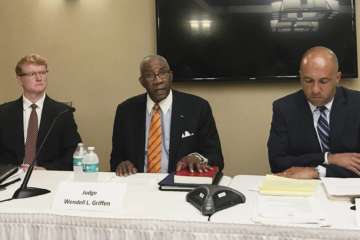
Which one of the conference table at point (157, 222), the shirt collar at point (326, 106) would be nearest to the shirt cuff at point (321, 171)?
the conference table at point (157, 222)

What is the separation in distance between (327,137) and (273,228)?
1054 millimetres

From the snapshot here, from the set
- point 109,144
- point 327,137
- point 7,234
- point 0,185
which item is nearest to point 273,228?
point 7,234

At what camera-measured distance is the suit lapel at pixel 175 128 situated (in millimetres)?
2521

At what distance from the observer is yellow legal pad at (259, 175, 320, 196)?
1635mm

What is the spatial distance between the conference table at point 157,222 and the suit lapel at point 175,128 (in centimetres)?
79

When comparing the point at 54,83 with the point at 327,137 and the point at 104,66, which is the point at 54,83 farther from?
the point at 327,137

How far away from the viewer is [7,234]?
5.08ft

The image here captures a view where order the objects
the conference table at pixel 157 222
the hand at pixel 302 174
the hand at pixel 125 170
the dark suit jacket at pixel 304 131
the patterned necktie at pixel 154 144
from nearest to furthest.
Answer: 1. the conference table at pixel 157 222
2. the hand at pixel 302 174
3. the hand at pixel 125 170
4. the dark suit jacket at pixel 304 131
5. the patterned necktie at pixel 154 144

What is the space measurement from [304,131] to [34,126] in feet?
5.00

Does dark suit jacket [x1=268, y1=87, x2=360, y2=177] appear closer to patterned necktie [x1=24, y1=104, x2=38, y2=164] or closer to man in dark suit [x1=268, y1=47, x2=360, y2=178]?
man in dark suit [x1=268, y1=47, x2=360, y2=178]

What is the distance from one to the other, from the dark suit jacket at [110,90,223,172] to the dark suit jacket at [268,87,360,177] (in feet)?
1.28

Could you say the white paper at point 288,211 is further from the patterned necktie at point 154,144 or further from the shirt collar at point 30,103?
the shirt collar at point 30,103

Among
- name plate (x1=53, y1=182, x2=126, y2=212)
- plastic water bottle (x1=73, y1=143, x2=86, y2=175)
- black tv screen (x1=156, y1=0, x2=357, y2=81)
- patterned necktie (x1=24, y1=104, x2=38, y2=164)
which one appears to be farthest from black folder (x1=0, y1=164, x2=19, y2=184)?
black tv screen (x1=156, y1=0, x2=357, y2=81)

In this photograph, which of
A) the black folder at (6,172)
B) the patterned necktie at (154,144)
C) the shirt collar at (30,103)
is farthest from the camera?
the shirt collar at (30,103)
